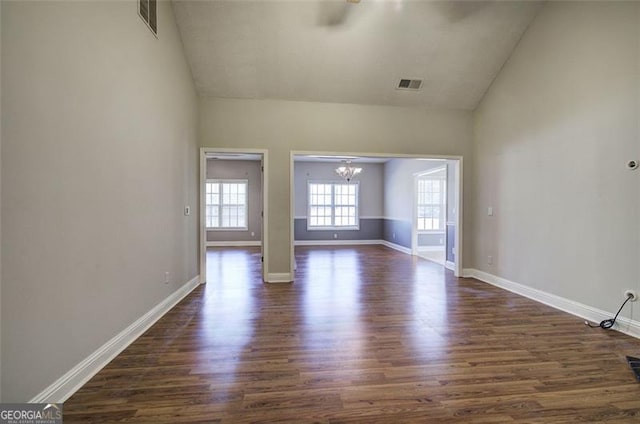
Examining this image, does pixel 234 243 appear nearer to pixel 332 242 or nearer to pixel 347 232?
pixel 332 242

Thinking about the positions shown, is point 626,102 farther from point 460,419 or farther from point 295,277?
point 295,277

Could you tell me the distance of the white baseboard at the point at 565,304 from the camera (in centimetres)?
285

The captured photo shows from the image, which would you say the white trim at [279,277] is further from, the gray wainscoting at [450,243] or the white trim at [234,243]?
the white trim at [234,243]

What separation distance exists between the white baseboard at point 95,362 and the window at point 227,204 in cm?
657

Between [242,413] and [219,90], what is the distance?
4.31 m

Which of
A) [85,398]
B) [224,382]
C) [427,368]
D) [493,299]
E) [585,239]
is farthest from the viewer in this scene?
[493,299]

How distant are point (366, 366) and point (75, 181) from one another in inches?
92.1

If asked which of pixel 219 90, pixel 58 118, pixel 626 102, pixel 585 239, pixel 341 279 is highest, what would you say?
pixel 219 90

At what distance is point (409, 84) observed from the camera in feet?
15.4

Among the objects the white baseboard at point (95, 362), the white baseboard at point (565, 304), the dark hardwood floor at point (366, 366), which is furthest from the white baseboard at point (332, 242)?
the white baseboard at point (95, 362)

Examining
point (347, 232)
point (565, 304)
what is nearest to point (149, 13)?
point (565, 304)

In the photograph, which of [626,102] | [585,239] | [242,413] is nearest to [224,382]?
[242,413]

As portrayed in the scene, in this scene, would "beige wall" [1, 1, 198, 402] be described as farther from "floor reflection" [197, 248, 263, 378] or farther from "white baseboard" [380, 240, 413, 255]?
"white baseboard" [380, 240, 413, 255]

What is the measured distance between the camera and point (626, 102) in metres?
2.86
